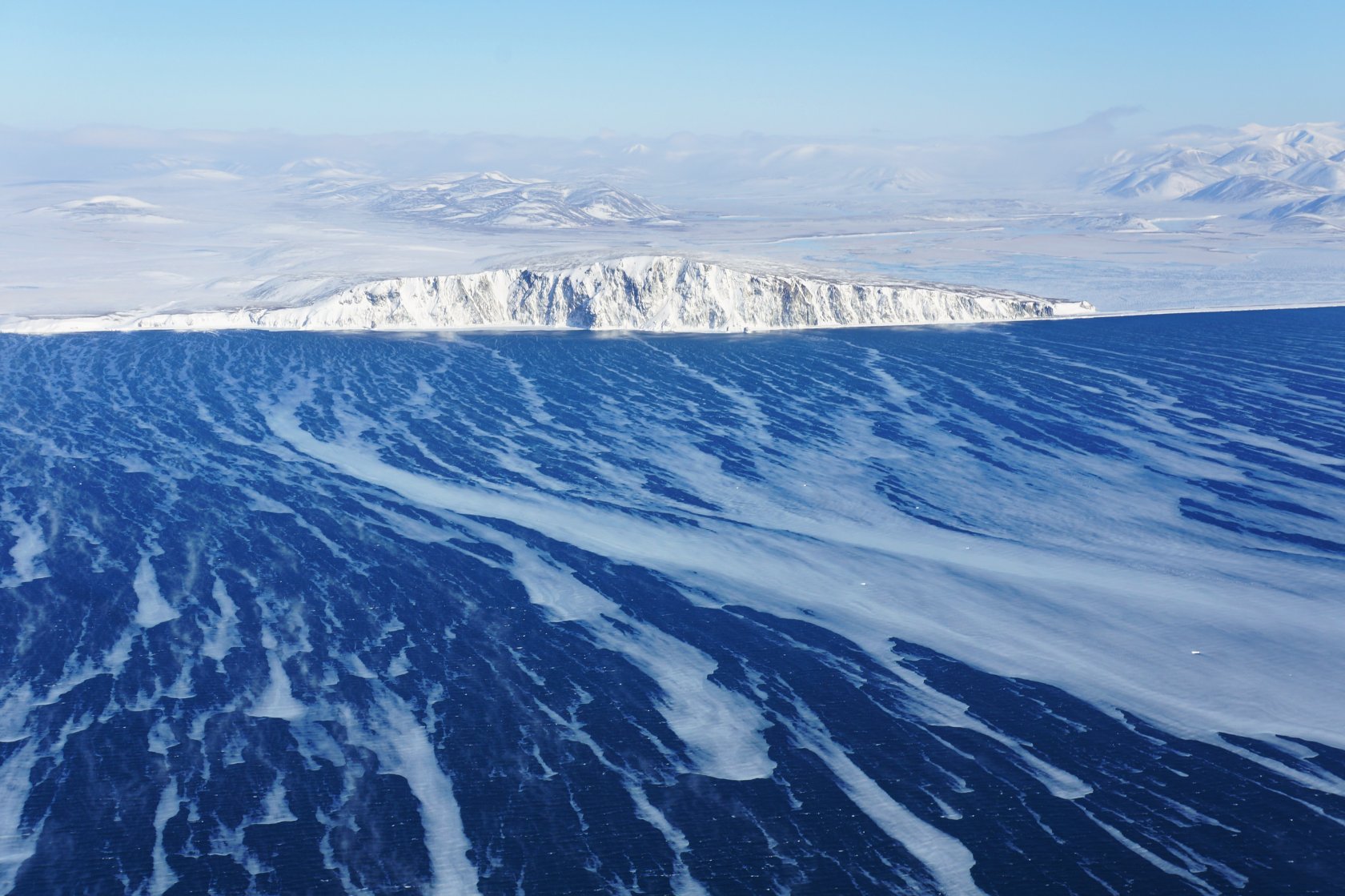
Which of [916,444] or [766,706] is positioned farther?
[916,444]

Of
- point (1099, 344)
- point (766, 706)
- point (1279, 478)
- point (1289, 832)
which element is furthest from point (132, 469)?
point (1099, 344)

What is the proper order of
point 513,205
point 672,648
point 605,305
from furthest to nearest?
point 513,205 → point 605,305 → point 672,648

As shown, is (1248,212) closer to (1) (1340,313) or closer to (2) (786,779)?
(1) (1340,313)

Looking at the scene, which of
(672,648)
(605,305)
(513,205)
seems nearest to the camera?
(672,648)

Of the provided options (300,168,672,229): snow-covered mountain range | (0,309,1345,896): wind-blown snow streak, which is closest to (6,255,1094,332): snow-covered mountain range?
(0,309,1345,896): wind-blown snow streak

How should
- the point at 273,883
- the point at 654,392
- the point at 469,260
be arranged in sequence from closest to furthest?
the point at 273,883 → the point at 654,392 → the point at 469,260

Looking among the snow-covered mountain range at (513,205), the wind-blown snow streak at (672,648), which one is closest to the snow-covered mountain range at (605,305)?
the wind-blown snow streak at (672,648)

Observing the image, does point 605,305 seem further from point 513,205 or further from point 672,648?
point 513,205

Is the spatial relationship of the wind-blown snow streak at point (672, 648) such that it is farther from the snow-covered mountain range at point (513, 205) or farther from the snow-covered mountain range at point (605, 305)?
the snow-covered mountain range at point (513, 205)

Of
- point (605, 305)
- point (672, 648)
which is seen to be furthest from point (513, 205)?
point (672, 648)
